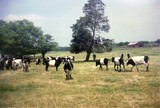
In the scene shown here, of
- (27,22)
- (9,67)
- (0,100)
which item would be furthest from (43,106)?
(27,22)

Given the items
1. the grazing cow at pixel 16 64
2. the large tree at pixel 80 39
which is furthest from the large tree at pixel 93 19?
the grazing cow at pixel 16 64

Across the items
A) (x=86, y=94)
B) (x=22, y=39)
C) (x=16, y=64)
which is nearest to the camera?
(x=86, y=94)

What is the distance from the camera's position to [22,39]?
44.8 metres

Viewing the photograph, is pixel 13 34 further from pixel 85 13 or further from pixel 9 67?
pixel 9 67

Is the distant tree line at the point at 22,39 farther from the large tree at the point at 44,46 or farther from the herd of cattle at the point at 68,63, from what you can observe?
the herd of cattle at the point at 68,63

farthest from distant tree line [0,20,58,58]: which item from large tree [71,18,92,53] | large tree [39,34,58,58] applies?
large tree [71,18,92,53]

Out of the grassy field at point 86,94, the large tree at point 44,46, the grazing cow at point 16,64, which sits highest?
the large tree at point 44,46

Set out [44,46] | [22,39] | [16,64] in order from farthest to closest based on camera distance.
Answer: [44,46] < [22,39] < [16,64]

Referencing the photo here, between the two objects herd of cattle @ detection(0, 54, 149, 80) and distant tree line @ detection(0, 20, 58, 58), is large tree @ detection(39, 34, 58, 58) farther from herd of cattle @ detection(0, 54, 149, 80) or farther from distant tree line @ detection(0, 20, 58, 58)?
herd of cattle @ detection(0, 54, 149, 80)

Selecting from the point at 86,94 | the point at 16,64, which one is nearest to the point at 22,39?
the point at 16,64

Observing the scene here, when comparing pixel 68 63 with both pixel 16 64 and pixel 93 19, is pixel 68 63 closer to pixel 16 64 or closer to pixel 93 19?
pixel 16 64

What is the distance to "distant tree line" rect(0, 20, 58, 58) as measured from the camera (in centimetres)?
4316

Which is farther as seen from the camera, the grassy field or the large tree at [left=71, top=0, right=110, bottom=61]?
the large tree at [left=71, top=0, right=110, bottom=61]

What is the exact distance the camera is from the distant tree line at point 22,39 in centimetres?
4316
